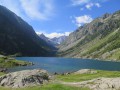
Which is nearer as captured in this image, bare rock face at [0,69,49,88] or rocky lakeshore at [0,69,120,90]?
rocky lakeshore at [0,69,120,90]

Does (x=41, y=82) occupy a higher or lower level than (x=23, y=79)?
lower

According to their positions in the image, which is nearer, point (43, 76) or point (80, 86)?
point (80, 86)

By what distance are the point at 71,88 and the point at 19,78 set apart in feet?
41.7

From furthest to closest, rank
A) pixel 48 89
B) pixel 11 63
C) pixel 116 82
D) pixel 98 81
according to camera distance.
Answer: pixel 11 63 < pixel 98 81 < pixel 116 82 < pixel 48 89

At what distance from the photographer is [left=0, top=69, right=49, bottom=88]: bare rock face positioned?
5172 centimetres

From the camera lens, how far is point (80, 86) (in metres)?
49.0

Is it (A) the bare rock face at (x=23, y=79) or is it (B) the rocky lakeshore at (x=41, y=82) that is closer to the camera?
(B) the rocky lakeshore at (x=41, y=82)

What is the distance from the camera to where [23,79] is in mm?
52688

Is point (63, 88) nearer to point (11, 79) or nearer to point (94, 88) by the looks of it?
point (94, 88)

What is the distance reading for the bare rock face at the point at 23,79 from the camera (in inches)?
2036

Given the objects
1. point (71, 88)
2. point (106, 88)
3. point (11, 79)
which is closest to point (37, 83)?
point (11, 79)

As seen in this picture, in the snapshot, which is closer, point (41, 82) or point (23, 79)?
point (23, 79)

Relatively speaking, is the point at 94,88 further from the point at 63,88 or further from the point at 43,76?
the point at 43,76

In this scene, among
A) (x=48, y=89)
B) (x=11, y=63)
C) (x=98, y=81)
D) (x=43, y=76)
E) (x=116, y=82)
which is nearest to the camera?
(x=48, y=89)
